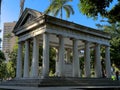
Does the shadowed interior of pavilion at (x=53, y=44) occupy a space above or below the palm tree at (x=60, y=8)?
below

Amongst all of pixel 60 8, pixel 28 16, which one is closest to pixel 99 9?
pixel 28 16

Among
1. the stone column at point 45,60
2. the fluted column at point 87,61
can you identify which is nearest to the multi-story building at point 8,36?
the fluted column at point 87,61

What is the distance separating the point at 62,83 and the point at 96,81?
599 cm

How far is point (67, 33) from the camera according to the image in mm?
25047

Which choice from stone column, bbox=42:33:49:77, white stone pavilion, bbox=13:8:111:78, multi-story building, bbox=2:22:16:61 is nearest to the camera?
stone column, bbox=42:33:49:77

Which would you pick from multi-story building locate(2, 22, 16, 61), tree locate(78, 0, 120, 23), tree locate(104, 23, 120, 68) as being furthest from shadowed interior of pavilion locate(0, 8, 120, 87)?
multi-story building locate(2, 22, 16, 61)

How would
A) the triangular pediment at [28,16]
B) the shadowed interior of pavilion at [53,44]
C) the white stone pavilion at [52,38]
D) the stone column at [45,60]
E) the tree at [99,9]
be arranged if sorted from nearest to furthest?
the tree at [99,9], the stone column at [45,60], the shadowed interior of pavilion at [53,44], the white stone pavilion at [52,38], the triangular pediment at [28,16]

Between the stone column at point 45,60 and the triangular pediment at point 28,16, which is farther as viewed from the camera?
the triangular pediment at point 28,16

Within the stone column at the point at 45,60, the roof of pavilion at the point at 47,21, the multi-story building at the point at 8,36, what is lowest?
the stone column at the point at 45,60

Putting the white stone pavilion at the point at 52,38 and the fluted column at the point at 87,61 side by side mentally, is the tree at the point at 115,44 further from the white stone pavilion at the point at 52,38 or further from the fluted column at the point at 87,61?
the fluted column at the point at 87,61

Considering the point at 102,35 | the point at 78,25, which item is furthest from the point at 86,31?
the point at 102,35

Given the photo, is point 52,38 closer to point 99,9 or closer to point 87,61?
point 87,61

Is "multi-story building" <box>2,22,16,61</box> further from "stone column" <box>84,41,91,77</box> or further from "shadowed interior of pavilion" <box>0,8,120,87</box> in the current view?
"stone column" <box>84,41,91,77</box>

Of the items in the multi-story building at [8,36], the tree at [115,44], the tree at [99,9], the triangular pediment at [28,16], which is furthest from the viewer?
the multi-story building at [8,36]
